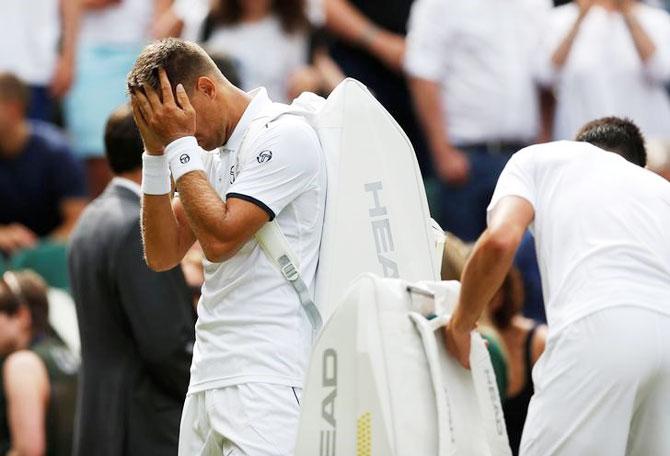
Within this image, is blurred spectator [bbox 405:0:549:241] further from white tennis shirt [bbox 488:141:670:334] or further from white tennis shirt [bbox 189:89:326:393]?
white tennis shirt [bbox 189:89:326:393]

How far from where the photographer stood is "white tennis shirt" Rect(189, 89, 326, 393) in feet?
17.6

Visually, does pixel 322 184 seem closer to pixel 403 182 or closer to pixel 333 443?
pixel 403 182

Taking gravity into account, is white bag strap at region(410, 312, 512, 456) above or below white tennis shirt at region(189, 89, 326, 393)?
below

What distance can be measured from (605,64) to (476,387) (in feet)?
18.8

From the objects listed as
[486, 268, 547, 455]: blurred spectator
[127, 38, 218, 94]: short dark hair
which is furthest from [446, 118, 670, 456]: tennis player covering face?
[486, 268, 547, 455]: blurred spectator

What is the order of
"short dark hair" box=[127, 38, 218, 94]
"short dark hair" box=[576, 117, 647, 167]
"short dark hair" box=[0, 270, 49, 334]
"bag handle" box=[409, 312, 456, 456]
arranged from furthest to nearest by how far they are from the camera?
"short dark hair" box=[0, 270, 49, 334], "short dark hair" box=[576, 117, 647, 167], "short dark hair" box=[127, 38, 218, 94], "bag handle" box=[409, 312, 456, 456]

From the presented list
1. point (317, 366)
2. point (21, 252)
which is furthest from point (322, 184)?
point (21, 252)

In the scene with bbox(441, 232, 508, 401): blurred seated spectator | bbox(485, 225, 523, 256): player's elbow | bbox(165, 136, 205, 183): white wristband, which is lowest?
bbox(441, 232, 508, 401): blurred seated spectator

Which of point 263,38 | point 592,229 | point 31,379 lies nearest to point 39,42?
point 263,38

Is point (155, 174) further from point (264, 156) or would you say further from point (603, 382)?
Result: point (603, 382)

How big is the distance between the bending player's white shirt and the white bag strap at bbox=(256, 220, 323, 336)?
71 cm

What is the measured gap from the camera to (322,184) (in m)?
5.55

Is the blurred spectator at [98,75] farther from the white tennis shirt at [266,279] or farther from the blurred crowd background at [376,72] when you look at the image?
the white tennis shirt at [266,279]

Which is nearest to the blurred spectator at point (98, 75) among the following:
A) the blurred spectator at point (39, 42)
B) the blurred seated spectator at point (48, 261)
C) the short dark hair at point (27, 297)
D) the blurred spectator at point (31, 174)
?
the blurred spectator at point (39, 42)
